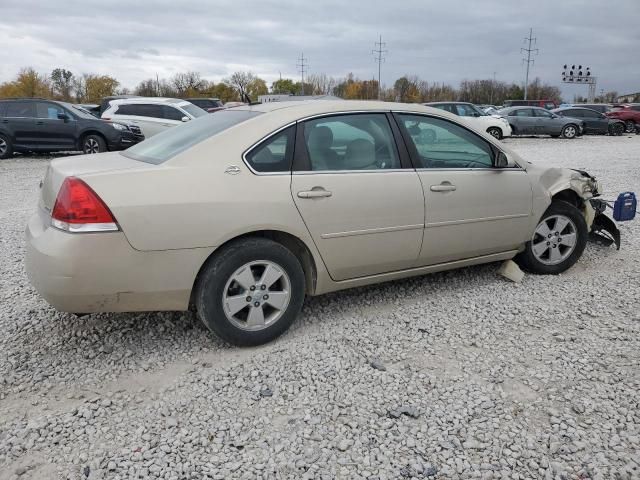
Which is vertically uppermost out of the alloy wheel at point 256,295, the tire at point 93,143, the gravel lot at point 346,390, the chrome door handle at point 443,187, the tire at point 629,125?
the tire at point 629,125

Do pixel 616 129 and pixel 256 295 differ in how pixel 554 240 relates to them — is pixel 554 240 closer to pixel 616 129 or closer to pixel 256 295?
pixel 256 295

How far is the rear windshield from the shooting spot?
342cm

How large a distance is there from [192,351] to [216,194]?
1.04 m

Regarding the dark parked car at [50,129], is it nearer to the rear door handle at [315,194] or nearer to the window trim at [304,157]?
the window trim at [304,157]

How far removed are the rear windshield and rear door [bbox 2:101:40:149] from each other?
12408 mm

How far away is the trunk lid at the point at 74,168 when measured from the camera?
10.2 feet

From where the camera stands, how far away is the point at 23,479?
2289 millimetres

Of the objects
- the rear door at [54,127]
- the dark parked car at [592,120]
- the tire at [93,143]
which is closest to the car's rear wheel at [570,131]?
the dark parked car at [592,120]

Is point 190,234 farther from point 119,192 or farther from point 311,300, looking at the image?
point 311,300

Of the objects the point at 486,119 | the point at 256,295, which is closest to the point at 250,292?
the point at 256,295

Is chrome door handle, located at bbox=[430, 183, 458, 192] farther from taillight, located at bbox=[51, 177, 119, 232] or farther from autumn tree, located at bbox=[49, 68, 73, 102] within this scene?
autumn tree, located at bbox=[49, 68, 73, 102]

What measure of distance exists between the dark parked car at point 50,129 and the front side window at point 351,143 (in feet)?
39.2

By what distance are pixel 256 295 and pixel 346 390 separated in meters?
0.83

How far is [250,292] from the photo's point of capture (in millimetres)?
3314
